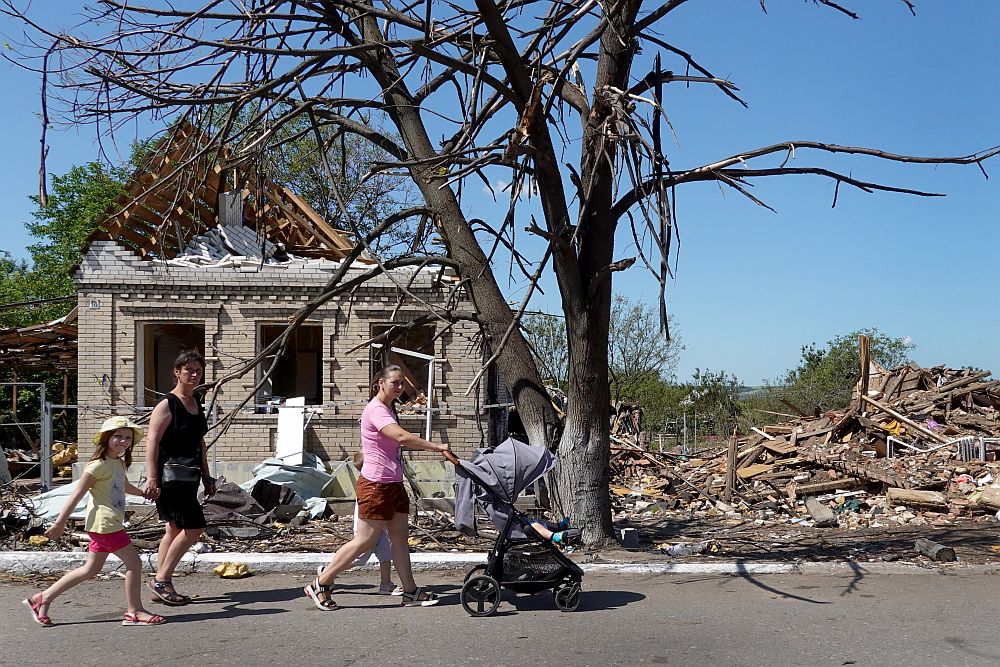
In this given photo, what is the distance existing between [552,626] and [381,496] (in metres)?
1.49

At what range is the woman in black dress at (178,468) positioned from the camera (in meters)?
6.12

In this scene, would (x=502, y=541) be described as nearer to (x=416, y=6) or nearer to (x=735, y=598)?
(x=735, y=598)

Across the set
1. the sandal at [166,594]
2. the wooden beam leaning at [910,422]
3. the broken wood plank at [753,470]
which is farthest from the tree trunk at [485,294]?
the wooden beam leaning at [910,422]

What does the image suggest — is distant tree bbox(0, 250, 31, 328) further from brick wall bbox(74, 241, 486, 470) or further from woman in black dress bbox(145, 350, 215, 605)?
woman in black dress bbox(145, 350, 215, 605)

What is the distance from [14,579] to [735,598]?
5829mm

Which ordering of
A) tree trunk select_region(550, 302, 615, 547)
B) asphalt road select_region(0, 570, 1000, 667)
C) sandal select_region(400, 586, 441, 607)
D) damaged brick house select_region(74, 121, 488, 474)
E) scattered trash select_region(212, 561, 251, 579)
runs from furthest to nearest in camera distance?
damaged brick house select_region(74, 121, 488, 474)
tree trunk select_region(550, 302, 615, 547)
scattered trash select_region(212, 561, 251, 579)
sandal select_region(400, 586, 441, 607)
asphalt road select_region(0, 570, 1000, 667)

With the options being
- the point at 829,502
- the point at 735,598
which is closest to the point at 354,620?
the point at 735,598

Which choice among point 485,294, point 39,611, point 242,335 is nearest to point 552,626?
point 39,611

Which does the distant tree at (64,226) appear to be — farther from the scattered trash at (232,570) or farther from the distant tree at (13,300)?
the scattered trash at (232,570)

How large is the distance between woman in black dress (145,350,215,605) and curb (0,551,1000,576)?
1.13 metres

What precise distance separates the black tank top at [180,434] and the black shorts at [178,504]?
0.16 m

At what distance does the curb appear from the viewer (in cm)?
731

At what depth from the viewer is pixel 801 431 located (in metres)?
18.7

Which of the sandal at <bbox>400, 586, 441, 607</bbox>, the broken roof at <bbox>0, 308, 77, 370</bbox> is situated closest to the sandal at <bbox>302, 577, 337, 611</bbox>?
the sandal at <bbox>400, 586, 441, 607</bbox>
